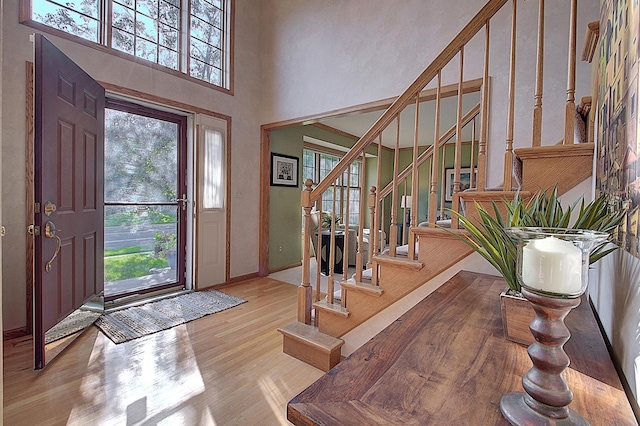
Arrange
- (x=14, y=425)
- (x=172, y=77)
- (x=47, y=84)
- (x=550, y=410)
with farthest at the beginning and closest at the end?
(x=172, y=77)
(x=47, y=84)
(x=14, y=425)
(x=550, y=410)

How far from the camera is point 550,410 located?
529mm

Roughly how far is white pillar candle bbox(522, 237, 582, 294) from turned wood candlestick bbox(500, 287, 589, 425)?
0.03 metres

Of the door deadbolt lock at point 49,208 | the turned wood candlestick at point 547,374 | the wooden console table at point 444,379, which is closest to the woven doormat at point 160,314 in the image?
the door deadbolt lock at point 49,208

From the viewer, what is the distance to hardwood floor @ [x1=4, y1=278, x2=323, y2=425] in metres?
1.57

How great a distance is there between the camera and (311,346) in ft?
6.64

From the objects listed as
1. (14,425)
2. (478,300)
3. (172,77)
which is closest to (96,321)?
(14,425)

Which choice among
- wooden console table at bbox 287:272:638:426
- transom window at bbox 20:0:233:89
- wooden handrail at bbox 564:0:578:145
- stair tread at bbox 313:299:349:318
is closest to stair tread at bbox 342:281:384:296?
stair tread at bbox 313:299:349:318

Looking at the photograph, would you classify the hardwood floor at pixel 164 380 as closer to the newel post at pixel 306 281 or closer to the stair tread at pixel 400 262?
the newel post at pixel 306 281

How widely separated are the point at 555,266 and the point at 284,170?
14.2ft

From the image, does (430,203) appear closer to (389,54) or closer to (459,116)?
(459,116)

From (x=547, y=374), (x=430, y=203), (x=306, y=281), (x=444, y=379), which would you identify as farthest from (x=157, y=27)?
(x=547, y=374)

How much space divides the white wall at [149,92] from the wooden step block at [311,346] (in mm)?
2055

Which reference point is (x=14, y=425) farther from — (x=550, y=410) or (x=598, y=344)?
(x=598, y=344)

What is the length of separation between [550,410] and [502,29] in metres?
2.80
